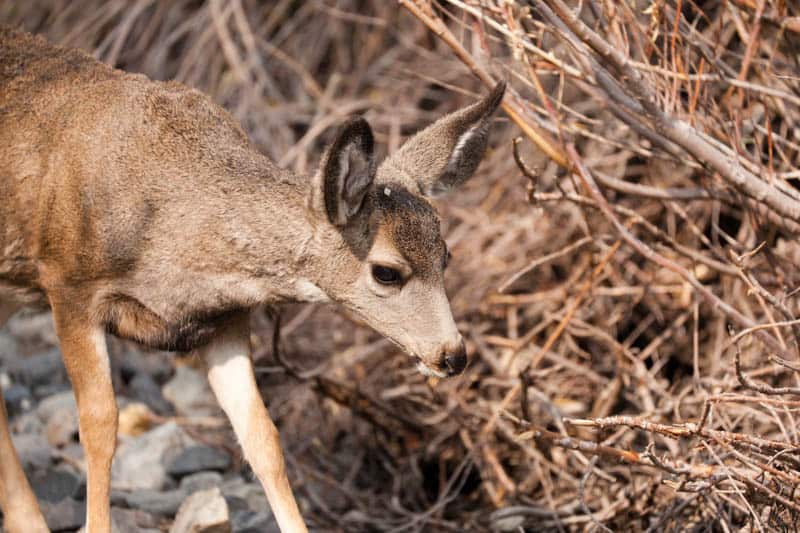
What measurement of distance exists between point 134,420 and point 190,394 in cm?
59

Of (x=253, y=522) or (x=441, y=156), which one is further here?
(x=253, y=522)

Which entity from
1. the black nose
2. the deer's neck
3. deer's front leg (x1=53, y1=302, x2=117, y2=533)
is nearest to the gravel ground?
deer's front leg (x1=53, y1=302, x2=117, y2=533)

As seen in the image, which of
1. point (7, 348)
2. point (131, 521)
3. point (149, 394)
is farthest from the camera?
point (7, 348)

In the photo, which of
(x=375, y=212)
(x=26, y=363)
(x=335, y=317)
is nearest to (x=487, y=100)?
(x=375, y=212)

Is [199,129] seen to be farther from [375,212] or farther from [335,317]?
[335,317]

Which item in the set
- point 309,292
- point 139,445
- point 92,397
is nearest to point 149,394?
point 139,445

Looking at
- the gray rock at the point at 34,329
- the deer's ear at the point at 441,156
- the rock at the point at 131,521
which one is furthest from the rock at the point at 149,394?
the deer's ear at the point at 441,156

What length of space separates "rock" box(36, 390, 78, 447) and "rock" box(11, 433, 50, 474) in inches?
4.7

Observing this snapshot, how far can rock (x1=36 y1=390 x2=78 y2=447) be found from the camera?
6.24 m

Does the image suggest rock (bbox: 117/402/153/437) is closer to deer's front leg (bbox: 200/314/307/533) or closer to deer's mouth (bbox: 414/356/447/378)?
deer's front leg (bbox: 200/314/307/533)

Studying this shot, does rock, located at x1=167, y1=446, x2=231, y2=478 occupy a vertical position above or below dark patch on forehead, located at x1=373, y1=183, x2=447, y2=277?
below

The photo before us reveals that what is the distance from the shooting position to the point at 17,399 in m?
6.72

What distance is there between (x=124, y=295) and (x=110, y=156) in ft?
1.81

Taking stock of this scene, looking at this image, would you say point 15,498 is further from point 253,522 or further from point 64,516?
point 253,522
